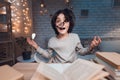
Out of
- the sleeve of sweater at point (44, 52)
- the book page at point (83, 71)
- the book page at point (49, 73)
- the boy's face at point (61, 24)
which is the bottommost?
the sleeve of sweater at point (44, 52)

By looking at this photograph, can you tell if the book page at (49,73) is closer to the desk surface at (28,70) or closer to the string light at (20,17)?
the desk surface at (28,70)

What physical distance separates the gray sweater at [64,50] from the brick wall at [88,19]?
213 cm

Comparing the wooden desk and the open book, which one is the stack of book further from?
the wooden desk

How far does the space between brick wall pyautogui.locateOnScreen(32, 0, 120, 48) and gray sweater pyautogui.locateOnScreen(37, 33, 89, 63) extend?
2.13 metres

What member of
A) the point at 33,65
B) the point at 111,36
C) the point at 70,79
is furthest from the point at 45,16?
the point at 70,79

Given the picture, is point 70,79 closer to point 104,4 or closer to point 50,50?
point 50,50

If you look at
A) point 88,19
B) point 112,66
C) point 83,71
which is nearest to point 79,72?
point 83,71

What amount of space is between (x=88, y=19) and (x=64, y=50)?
7.56 ft

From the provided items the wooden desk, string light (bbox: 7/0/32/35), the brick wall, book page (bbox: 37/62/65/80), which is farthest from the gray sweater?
the brick wall

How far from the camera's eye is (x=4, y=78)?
457 millimetres

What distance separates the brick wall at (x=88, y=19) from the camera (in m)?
3.23

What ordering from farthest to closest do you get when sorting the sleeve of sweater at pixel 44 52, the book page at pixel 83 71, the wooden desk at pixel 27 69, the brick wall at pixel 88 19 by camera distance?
the brick wall at pixel 88 19 → the sleeve of sweater at pixel 44 52 → the wooden desk at pixel 27 69 → the book page at pixel 83 71

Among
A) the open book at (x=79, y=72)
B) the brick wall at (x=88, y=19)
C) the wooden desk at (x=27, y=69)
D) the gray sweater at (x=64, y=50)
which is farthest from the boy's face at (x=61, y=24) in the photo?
the brick wall at (x=88, y=19)

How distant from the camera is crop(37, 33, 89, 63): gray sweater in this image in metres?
1.07
